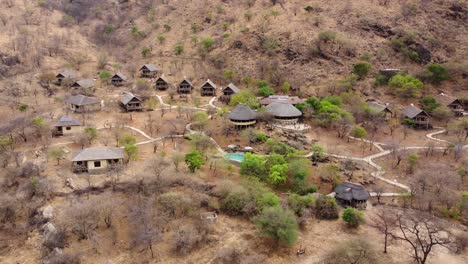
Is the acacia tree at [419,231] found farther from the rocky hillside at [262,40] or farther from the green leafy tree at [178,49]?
the green leafy tree at [178,49]

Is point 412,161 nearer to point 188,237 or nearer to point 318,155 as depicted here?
point 318,155

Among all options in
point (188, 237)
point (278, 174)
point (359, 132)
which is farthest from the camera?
point (359, 132)

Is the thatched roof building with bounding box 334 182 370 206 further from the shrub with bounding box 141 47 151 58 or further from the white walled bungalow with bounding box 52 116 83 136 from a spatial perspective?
the shrub with bounding box 141 47 151 58

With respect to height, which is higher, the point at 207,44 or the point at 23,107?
the point at 207,44

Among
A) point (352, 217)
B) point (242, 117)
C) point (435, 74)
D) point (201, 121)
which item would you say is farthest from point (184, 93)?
point (435, 74)

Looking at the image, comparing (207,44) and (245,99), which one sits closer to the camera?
(245,99)

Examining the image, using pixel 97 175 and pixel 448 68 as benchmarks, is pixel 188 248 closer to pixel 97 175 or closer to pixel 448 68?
pixel 97 175

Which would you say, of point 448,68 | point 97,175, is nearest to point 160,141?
point 97,175
